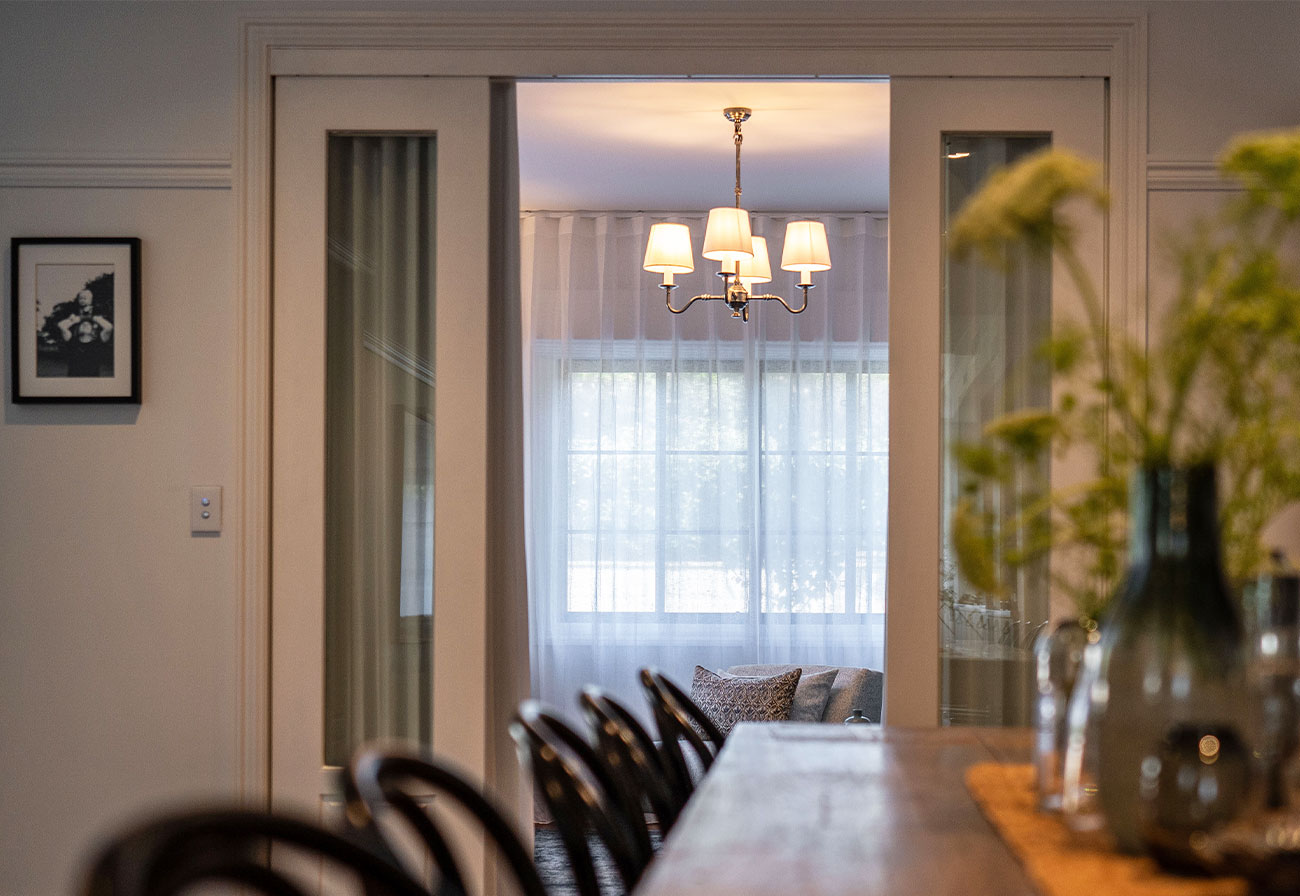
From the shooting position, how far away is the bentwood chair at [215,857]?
81cm

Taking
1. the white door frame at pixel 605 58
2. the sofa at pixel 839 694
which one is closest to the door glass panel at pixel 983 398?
the white door frame at pixel 605 58

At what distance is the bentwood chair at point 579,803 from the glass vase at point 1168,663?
1.95ft

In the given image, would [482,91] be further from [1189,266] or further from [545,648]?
[545,648]

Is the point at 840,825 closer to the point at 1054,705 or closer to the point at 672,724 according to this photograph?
the point at 1054,705

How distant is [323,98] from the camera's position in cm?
285

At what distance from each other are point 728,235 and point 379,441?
1.71 m

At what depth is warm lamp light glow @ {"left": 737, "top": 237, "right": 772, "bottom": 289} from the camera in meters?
4.59

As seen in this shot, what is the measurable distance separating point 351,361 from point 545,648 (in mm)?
3211

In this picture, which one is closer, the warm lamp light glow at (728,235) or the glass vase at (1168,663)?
the glass vase at (1168,663)

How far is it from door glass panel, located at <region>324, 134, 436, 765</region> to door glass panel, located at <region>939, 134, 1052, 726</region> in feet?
4.23

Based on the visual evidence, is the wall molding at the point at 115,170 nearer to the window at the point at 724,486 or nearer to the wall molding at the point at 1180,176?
the wall molding at the point at 1180,176

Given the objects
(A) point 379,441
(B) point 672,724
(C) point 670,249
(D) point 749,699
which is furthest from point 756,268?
(B) point 672,724

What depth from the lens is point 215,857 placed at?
0.94 meters

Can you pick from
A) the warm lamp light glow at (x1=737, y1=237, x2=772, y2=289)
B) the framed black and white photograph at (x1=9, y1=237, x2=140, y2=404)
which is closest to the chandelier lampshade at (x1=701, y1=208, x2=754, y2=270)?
the warm lamp light glow at (x1=737, y1=237, x2=772, y2=289)
